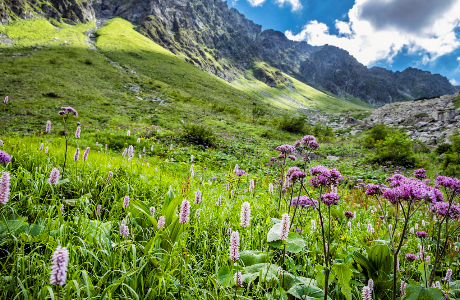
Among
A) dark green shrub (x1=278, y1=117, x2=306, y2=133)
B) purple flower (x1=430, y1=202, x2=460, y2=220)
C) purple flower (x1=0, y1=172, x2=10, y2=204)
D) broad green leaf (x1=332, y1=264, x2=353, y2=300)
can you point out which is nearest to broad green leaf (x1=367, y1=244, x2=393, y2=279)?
broad green leaf (x1=332, y1=264, x2=353, y2=300)

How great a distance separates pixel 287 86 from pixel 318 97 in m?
31.6

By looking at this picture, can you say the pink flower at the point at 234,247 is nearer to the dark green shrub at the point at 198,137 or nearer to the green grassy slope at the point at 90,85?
the dark green shrub at the point at 198,137

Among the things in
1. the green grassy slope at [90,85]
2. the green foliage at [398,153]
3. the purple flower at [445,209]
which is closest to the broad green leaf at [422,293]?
the purple flower at [445,209]

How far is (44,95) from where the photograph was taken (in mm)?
20188

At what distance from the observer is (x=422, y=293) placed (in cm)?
179

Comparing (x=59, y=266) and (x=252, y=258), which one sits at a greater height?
(x=59, y=266)

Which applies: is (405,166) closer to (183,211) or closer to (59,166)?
(183,211)

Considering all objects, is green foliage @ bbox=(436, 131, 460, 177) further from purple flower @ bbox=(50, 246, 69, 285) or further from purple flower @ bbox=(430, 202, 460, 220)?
purple flower @ bbox=(50, 246, 69, 285)

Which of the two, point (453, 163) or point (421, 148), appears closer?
point (453, 163)

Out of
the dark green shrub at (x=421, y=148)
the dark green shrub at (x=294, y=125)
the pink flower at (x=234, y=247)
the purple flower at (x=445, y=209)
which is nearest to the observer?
the pink flower at (x=234, y=247)

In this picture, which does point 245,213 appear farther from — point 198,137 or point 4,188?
point 198,137

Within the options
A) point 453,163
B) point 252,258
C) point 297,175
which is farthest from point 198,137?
point 453,163

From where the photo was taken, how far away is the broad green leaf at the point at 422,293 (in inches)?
67.9

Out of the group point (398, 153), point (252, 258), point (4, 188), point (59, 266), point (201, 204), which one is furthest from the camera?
point (398, 153)
